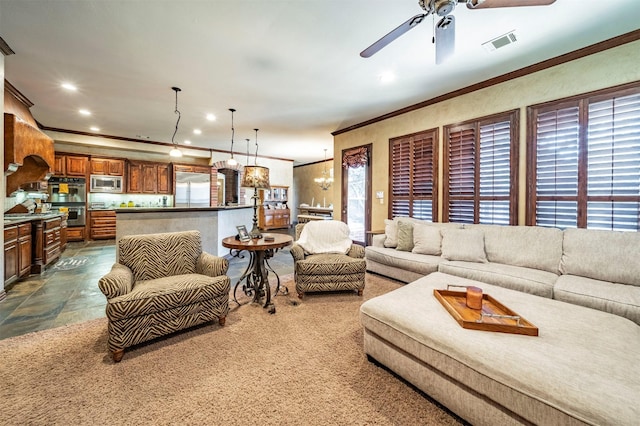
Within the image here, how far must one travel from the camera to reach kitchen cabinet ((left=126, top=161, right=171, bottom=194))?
7.34 m

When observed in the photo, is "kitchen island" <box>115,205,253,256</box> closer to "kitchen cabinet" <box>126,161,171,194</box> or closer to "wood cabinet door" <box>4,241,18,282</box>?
"wood cabinet door" <box>4,241,18,282</box>

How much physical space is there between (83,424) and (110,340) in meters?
0.60

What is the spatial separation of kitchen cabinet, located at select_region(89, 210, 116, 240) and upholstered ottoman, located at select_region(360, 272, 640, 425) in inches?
311

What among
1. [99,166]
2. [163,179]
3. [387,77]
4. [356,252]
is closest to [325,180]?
[163,179]

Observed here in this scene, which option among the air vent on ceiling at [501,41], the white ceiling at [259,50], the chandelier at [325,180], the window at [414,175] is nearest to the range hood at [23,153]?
the white ceiling at [259,50]

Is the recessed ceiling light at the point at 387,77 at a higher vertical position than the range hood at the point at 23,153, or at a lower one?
higher

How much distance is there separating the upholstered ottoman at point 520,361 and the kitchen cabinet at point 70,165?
27.3 feet

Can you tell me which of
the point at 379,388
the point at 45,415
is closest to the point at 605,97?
the point at 379,388

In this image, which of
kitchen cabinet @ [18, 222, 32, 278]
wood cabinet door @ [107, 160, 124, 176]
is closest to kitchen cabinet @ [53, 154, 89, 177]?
wood cabinet door @ [107, 160, 124, 176]

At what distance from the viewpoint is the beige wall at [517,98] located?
2.70 m

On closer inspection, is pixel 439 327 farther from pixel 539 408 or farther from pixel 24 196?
pixel 24 196

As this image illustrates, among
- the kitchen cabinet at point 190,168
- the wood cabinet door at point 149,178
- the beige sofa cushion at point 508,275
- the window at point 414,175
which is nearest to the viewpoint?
the beige sofa cushion at point 508,275

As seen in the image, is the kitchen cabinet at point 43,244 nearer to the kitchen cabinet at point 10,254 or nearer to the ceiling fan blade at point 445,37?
the kitchen cabinet at point 10,254

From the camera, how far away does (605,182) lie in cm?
277
